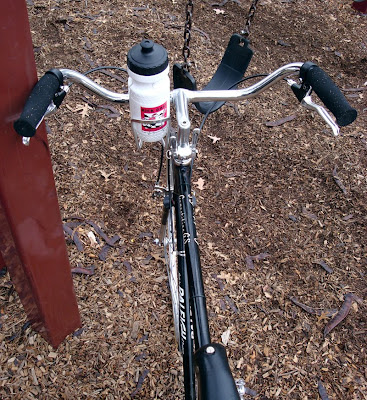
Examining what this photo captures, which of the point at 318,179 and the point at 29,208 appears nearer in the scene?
the point at 29,208

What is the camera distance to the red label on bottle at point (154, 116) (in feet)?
5.85

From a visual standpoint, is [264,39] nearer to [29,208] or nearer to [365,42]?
[365,42]

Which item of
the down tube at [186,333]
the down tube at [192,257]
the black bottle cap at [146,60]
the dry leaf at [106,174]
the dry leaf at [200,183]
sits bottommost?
the dry leaf at [200,183]

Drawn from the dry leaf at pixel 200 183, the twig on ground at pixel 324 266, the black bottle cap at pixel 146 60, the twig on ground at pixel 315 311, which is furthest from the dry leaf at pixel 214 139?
the black bottle cap at pixel 146 60

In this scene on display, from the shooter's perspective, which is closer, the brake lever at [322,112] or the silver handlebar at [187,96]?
the brake lever at [322,112]

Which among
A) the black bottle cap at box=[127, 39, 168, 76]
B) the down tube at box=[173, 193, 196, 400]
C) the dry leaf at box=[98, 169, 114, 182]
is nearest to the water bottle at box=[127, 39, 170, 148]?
the black bottle cap at box=[127, 39, 168, 76]

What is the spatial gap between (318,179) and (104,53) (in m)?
2.73

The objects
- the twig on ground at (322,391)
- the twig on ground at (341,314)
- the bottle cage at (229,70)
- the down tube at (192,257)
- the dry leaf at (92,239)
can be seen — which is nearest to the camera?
the down tube at (192,257)

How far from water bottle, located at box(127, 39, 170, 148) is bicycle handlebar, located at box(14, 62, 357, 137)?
0.15 metres

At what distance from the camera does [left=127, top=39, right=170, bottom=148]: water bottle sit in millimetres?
1648

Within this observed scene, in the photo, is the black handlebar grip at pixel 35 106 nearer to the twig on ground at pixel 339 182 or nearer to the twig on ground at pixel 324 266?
the twig on ground at pixel 324 266

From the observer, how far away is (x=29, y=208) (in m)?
1.91

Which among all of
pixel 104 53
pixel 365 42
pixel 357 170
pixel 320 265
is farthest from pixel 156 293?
pixel 365 42

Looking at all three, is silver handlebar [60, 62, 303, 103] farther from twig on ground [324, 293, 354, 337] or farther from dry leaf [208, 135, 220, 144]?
dry leaf [208, 135, 220, 144]
